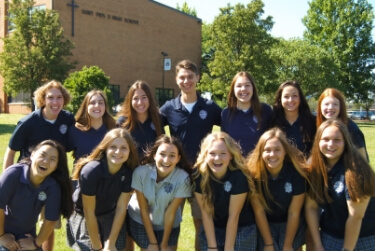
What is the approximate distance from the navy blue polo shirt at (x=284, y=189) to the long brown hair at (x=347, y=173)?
0.43ft

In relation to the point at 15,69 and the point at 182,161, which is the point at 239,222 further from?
the point at 15,69

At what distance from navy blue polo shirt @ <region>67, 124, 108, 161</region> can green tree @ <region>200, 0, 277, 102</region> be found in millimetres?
28208

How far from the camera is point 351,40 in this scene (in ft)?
141

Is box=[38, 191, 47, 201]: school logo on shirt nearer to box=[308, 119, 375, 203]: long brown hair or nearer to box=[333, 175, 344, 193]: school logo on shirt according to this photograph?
box=[308, 119, 375, 203]: long brown hair

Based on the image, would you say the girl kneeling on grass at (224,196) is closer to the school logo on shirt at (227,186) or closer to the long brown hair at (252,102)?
the school logo on shirt at (227,186)

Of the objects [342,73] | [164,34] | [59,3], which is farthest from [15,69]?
[342,73]

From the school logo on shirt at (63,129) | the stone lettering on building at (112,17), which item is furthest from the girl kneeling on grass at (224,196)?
the stone lettering on building at (112,17)

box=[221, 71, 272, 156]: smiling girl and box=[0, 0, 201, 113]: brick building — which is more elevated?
box=[0, 0, 201, 113]: brick building

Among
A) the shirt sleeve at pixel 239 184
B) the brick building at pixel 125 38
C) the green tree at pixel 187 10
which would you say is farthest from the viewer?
the green tree at pixel 187 10

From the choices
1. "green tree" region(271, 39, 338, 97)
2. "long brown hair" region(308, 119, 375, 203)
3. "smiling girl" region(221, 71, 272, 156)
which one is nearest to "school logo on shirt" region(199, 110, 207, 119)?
"smiling girl" region(221, 71, 272, 156)

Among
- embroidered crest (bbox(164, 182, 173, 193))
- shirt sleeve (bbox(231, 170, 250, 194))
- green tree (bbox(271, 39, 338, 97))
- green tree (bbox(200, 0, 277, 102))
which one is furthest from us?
green tree (bbox(271, 39, 338, 97))

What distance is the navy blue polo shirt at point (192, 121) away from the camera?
4781 mm

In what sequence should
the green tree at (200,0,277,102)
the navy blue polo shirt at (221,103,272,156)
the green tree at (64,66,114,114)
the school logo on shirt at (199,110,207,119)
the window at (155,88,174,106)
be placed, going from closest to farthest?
the navy blue polo shirt at (221,103,272,156) → the school logo on shirt at (199,110,207,119) → the green tree at (64,66,114,114) → the green tree at (200,0,277,102) → the window at (155,88,174,106)

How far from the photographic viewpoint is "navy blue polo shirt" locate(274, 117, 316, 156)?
4.51m
